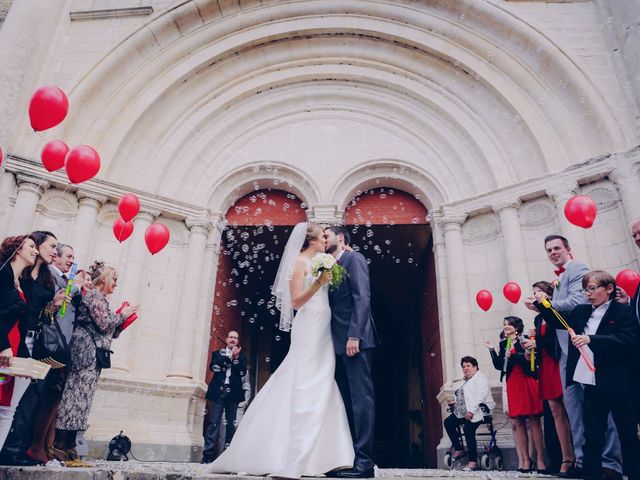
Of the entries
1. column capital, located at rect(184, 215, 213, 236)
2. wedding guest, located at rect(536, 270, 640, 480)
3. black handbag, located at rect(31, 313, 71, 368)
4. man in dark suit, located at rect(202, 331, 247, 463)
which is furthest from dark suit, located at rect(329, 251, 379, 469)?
column capital, located at rect(184, 215, 213, 236)

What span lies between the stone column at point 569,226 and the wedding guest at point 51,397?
7.36 meters

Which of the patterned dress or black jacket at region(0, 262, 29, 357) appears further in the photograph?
the patterned dress

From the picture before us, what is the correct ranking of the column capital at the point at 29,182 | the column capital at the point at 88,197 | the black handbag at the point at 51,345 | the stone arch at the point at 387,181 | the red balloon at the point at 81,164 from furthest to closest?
1. the stone arch at the point at 387,181
2. the column capital at the point at 88,197
3. the column capital at the point at 29,182
4. the red balloon at the point at 81,164
5. the black handbag at the point at 51,345

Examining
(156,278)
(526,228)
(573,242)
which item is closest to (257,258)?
(156,278)

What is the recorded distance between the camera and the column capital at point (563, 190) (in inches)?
329

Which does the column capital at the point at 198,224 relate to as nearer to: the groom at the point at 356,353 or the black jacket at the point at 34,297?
the black jacket at the point at 34,297

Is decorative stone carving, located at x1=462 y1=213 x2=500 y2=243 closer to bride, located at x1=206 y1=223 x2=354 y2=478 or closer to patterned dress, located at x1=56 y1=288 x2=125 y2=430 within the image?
bride, located at x1=206 y1=223 x2=354 y2=478

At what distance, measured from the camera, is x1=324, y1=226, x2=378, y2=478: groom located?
12.0 ft

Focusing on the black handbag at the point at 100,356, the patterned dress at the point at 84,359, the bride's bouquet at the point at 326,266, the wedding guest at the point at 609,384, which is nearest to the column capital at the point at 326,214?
the patterned dress at the point at 84,359

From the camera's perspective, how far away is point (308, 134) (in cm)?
1057

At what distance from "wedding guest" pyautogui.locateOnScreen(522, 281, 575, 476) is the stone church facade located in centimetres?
276

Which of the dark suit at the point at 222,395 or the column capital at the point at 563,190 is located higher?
the column capital at the point at 563,190

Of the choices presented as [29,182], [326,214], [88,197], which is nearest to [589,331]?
[326,214]

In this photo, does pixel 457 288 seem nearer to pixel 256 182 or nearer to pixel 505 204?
pixel 505 204
